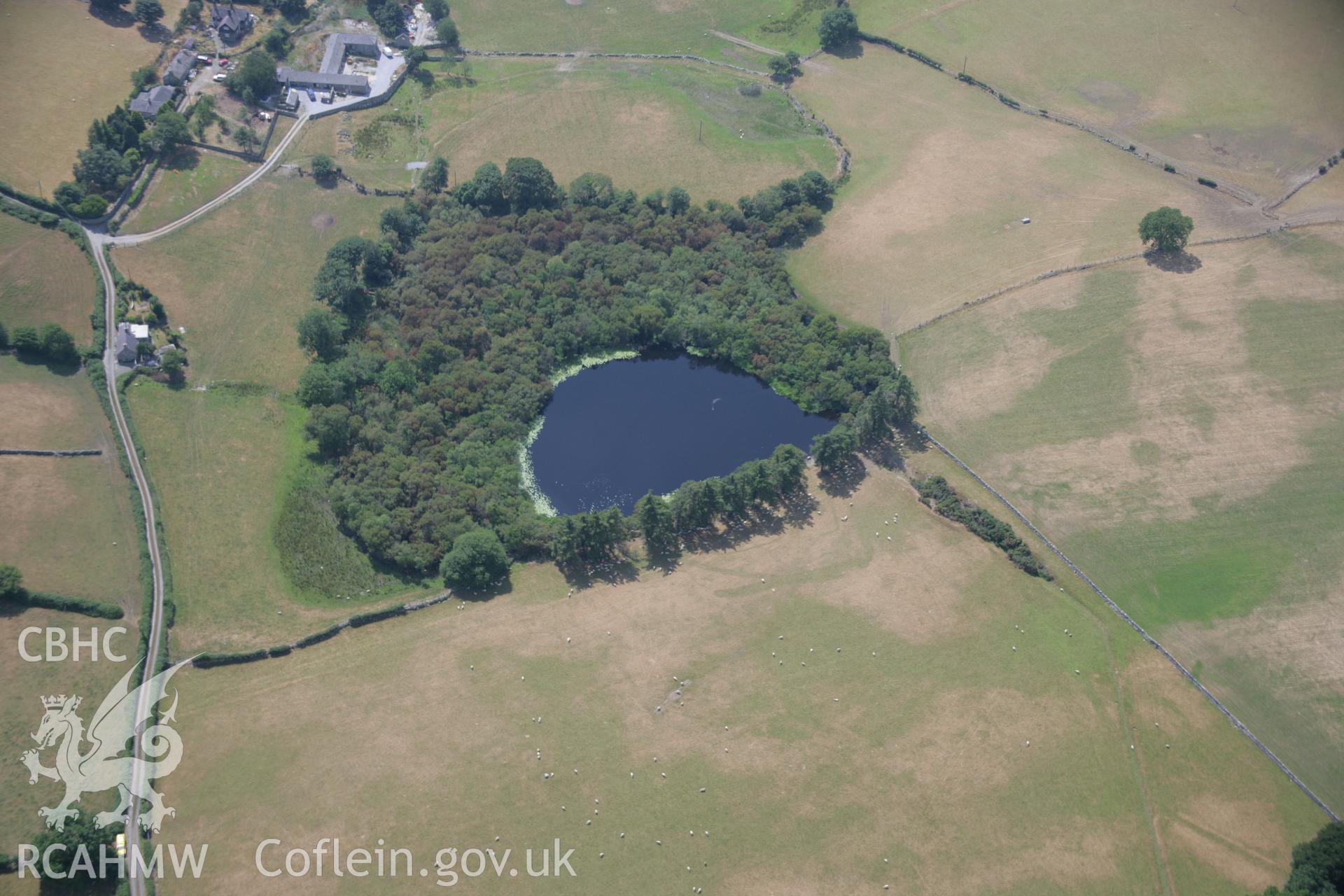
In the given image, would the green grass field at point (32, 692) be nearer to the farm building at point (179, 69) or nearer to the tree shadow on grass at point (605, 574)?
the tree shadow on grass at point (605, 574)

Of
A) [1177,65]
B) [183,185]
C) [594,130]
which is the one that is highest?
Result: [183,185]

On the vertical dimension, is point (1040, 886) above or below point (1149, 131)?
below

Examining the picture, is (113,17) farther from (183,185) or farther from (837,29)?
(837,29)

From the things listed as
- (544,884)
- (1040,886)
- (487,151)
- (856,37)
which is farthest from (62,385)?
(856,37)

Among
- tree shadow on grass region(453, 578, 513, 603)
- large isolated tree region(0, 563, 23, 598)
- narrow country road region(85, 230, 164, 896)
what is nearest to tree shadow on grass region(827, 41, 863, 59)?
tree shadow on grass region(453, 578, 513, 603)

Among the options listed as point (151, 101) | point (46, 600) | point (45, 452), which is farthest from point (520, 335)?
point (151, 101)

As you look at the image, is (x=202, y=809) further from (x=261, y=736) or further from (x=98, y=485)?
(x=98, y=485)

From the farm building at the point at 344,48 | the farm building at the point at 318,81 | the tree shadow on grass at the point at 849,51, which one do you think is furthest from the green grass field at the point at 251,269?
the tree shadow on grass at the point at 849,51
